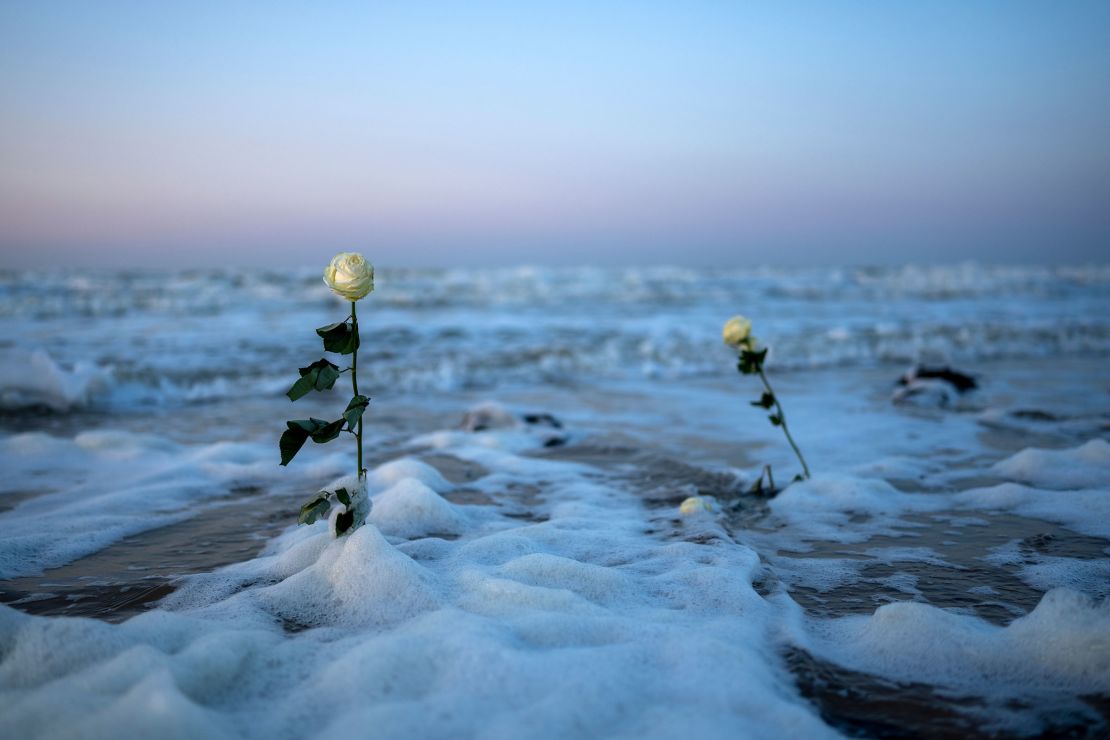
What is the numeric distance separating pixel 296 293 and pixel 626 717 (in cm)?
1976

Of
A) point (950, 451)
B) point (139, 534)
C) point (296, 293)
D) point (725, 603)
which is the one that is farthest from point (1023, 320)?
point (296, 293)

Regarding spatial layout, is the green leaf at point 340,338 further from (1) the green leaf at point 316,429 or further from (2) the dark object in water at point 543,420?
(2) the dark object in water at point 543,420

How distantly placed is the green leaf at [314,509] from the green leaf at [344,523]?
0.15 m

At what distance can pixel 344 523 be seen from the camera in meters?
2.06

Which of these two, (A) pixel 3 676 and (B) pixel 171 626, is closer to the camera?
(A) pixel 3 676

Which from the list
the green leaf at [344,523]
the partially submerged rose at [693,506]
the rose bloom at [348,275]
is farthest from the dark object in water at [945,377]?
the rose bloom at [348,275]

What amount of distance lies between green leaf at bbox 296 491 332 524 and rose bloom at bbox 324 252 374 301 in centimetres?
55

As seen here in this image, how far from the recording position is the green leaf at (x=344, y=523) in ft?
6.73

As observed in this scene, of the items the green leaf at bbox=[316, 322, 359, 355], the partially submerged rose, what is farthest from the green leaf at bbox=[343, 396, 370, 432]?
the partially submerged rose

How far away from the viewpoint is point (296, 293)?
63.8 feet

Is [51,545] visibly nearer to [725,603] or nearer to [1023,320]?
[725,603]

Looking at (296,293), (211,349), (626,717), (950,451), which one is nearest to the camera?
(626,717)

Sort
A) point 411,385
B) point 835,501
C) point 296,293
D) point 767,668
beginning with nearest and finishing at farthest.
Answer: point 767,668 < point 835,501 < point 411,385 < point 296,293

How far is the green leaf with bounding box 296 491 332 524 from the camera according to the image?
1846 mm
